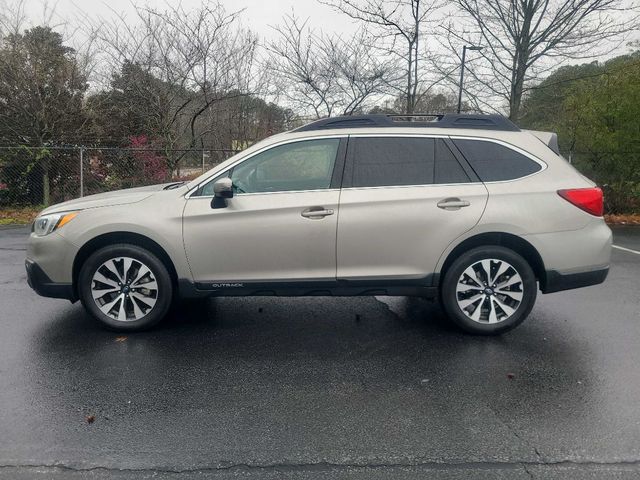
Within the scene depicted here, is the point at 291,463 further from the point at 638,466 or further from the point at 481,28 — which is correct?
the point at 481,28

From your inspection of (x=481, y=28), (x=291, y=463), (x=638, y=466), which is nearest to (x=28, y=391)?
(x=291, y=463)

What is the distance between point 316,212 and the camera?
4.29 metres

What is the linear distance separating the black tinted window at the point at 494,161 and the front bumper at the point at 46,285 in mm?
3628

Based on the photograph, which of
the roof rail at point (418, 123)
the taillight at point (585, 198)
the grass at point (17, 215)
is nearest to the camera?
the taillight at point (585, 198)

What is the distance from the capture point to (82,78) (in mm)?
13398

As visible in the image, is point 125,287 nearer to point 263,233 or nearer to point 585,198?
point 263,233

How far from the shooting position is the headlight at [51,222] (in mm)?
4379

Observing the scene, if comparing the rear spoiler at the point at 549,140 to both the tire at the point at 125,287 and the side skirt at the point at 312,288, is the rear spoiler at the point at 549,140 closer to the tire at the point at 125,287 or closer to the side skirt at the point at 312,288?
the side skirt at the point at 312,288

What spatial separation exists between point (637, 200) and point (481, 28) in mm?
5969

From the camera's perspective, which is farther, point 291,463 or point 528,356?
point 528,356

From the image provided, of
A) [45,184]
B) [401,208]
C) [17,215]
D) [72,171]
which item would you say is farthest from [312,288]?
[45,184]

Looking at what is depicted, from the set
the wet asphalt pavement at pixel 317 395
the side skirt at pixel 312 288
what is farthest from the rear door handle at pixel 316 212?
the wet asphalt pavement at pixel 317 395

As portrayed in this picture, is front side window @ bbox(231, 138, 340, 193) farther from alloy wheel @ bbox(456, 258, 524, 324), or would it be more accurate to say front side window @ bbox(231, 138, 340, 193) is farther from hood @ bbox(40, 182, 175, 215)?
alloy wheel @ bbox(456, 258, 524, 324)

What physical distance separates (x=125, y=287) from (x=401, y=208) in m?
2.47
